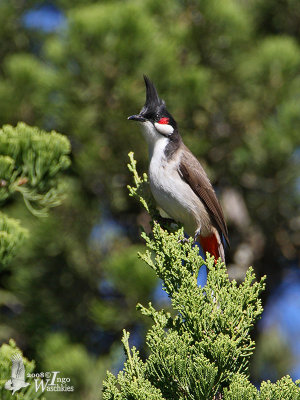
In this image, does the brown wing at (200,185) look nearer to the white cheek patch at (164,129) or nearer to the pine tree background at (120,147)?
the white cheek patch at (164,129)

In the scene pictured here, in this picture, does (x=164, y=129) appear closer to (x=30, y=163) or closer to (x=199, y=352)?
(x=30, y=163)

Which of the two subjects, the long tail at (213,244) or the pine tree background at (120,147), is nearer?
the long tail at (213,244)

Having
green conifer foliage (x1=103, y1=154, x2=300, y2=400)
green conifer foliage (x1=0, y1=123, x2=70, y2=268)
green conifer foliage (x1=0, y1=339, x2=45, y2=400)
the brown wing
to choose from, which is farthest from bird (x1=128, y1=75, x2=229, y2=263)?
green conifer foliage (x1=0, y1=339, x2=45, y2=400)

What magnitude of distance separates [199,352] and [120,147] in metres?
3.01

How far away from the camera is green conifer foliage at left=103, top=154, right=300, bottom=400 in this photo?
1.41 metres

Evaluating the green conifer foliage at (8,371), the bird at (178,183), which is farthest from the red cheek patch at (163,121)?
the green conifer foliage at (8,371)

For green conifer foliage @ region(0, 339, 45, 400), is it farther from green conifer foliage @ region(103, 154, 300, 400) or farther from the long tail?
the long tail

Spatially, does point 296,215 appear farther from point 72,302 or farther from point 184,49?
point 72,302

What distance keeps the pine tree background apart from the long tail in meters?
0.91

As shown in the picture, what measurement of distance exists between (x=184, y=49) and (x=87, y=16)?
3.22ft

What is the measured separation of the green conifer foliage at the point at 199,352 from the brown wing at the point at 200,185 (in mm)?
1034

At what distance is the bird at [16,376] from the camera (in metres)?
1.43

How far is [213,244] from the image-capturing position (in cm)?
274

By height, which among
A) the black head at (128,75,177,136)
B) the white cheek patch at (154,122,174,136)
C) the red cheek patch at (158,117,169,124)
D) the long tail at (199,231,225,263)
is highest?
the black head at (128,75,177,136)
